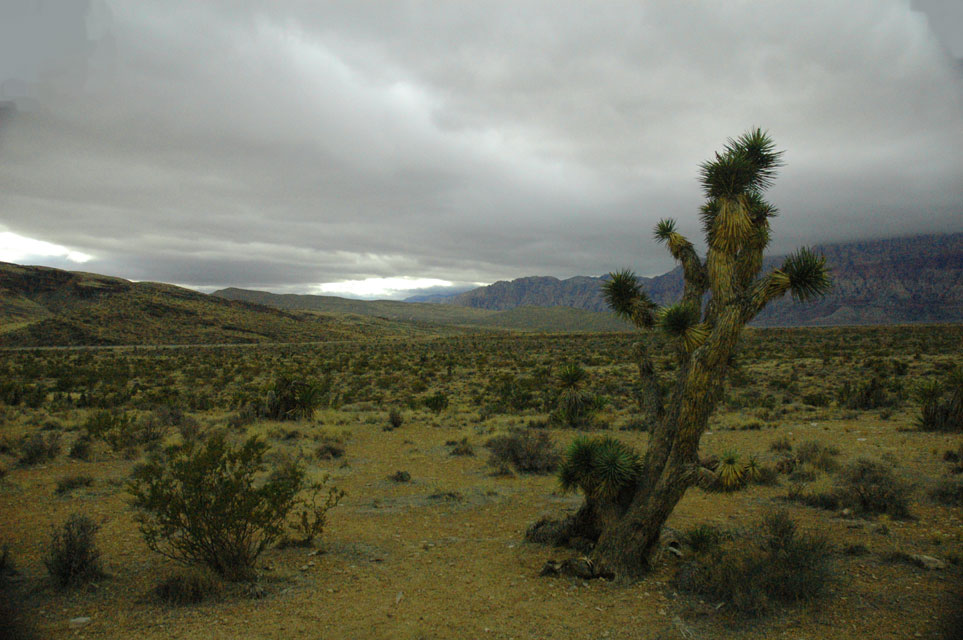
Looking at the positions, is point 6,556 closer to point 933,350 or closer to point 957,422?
point 957,422

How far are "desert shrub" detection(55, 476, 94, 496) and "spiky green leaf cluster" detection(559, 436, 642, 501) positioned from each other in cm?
992

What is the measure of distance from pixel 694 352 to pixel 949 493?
A: 6.52m

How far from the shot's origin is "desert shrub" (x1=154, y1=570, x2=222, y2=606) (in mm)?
5875

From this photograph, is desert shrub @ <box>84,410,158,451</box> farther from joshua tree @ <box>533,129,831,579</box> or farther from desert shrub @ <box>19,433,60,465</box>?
joshua tree @ <box>533,129,831,579</box>

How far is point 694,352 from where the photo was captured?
6578 millimetres

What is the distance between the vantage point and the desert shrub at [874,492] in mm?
8500

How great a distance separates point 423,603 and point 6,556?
5209 millimetres

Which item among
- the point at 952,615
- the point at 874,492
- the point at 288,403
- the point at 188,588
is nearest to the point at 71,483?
the point at 188,588

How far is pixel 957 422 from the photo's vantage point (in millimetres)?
14312

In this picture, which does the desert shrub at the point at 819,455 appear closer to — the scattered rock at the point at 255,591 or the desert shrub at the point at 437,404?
the scattered rock at the point at 255,591

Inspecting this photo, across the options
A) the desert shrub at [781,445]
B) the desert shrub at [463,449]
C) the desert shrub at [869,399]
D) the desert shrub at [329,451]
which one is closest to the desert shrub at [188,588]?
the desert shrub at [329,451]

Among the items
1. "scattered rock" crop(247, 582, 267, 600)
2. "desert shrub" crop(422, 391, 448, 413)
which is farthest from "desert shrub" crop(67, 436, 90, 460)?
"desert shrub" crop(422, 391, 448, 413)

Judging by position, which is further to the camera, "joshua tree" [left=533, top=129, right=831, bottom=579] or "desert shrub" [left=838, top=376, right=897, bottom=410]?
"desert shrub" [left=838, top=376, right=897, bottom=410]

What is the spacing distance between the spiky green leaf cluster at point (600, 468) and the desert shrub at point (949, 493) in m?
6.21
